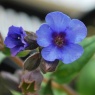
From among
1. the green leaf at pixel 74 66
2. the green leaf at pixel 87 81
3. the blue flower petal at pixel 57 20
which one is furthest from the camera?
the green leaf at pixel 87 81

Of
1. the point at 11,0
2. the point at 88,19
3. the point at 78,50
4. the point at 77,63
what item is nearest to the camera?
the point at 78,50

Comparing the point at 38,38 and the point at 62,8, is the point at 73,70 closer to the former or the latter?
the point at 38,38

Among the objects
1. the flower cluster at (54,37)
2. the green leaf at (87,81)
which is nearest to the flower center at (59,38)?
the flower cluster at (54,37)

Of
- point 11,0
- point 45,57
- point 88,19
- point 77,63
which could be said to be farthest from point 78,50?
point 11,0

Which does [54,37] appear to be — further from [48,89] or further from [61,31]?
[48,89]

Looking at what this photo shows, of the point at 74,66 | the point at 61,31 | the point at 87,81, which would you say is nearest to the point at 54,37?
the point at 61,31

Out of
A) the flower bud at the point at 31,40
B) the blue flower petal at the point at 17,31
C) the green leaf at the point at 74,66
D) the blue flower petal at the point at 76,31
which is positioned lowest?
the green leaf at the point at 74,66

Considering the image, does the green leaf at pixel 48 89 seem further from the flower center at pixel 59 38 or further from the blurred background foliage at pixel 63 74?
the flower center at pixel 59 38
